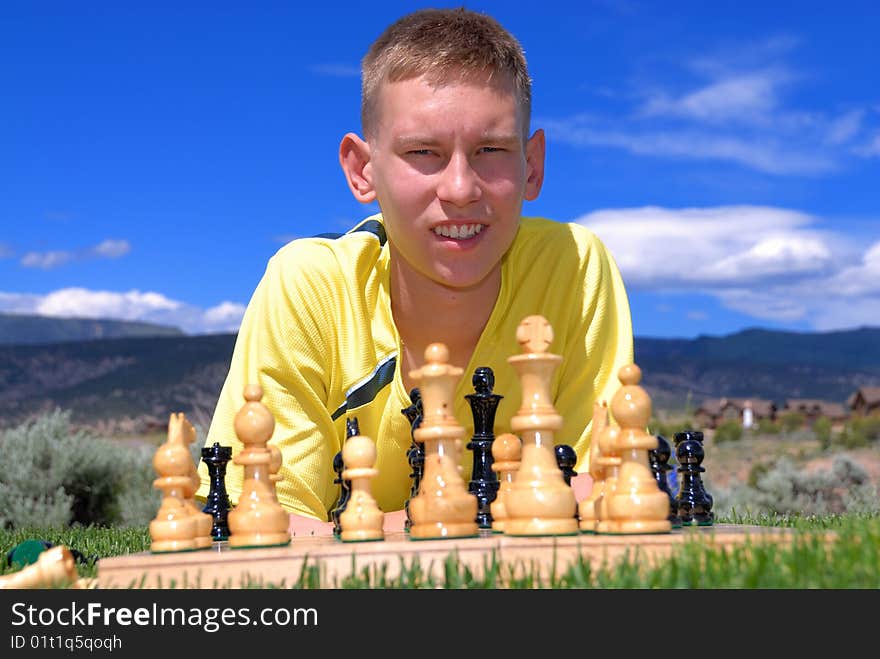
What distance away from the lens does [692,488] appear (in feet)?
9.87

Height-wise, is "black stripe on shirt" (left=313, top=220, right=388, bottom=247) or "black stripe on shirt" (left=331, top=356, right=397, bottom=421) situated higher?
"black stripe on shirt" (left=313, top=220, right=388, bottom=247)

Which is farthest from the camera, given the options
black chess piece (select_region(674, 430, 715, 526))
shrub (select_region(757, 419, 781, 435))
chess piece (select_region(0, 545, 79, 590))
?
shrub (select_region(757, 419, 781, 435))

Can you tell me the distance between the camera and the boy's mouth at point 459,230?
315cm

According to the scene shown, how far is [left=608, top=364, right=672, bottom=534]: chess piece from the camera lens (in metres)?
2.23

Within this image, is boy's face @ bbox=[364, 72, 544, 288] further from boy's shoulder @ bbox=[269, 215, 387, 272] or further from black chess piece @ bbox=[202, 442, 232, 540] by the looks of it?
black chess piece @ bbox=[202, 442, 232, 540]

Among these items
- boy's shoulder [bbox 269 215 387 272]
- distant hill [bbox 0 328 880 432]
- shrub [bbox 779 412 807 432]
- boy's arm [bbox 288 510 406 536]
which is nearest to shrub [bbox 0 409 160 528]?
boy's shoulder [bbox 269 215 387 272]

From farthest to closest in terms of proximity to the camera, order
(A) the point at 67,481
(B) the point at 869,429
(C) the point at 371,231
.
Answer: (B) the point at 869,429 → (A) the point at 67,481 → (C) the point at 371,231

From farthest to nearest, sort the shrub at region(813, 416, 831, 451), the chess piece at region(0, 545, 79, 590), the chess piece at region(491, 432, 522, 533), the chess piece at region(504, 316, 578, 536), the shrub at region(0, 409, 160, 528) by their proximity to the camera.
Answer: the shrub at region(813, 416, 831, 451), the shrub at region(0, 409, 160, 528), the chess piece at region(491, 432, 522, 533), the chess piece at region(0, 545, 79, 590), the chess piece at region(504, 316, 578, 536)

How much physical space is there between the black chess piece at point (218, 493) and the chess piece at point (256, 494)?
0.41 meters

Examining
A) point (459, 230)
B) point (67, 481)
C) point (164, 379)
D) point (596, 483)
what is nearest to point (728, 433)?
point (67, 481)

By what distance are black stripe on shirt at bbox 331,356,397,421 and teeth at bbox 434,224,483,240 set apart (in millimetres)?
727

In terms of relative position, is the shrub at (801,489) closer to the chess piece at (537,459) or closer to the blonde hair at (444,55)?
the blonde hair at (444,55)

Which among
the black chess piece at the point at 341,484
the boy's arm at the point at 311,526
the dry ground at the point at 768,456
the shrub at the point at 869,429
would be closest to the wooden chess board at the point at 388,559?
the black chess piece at the point at 341,484

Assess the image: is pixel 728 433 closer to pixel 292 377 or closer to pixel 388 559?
pixel 292 377
